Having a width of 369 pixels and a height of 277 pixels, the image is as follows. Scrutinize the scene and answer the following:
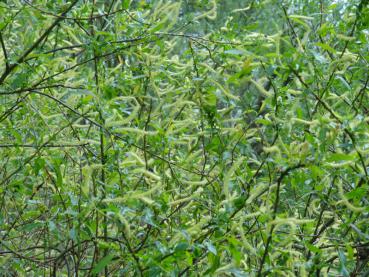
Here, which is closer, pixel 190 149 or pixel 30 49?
pixel 30 49

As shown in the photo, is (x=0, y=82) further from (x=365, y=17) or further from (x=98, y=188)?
(x=365, y=17)

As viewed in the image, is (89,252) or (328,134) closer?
(328,134)

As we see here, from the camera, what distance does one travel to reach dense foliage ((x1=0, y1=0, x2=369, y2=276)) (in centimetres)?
214

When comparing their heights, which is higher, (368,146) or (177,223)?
(368,146)

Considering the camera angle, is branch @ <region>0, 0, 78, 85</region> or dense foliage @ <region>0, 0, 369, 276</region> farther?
branch @ <region>0, 0, 78, 85</region>

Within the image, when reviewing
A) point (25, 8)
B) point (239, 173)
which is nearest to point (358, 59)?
point (239, 173)

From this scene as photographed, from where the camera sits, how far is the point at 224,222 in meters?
2.19

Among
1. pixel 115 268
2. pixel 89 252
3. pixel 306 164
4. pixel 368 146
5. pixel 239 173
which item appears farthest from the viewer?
pixel 89 252

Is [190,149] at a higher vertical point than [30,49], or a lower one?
lower

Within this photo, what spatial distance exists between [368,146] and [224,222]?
606mm

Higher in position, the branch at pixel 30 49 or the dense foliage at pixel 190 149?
the branch at pixel 30 49

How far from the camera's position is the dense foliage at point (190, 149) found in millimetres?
2137

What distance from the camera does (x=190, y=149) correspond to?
2.84 meters

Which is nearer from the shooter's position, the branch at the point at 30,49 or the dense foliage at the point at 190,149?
the dense foliage at the point at 190,149
